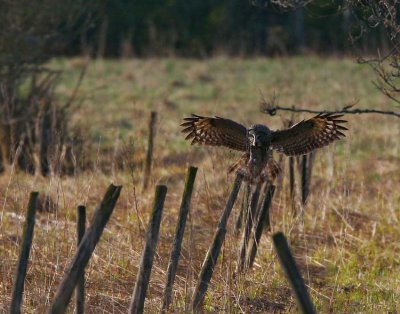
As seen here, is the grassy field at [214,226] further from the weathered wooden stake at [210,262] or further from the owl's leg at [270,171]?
the owl's leg at [270,171]

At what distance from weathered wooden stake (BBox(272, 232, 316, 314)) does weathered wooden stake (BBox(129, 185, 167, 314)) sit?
3.06ft

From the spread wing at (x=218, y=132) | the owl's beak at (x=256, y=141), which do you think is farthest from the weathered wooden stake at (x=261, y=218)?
the owl's beak at (x=256, y=141)

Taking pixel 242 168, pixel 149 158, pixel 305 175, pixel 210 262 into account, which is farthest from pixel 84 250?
pixel 149 158

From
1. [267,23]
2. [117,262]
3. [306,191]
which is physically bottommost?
[117,262]

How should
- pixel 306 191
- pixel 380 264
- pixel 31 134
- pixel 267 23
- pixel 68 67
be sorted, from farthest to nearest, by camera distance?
pixel 267 23, pixel 68 67, pixel 31 134, pixel 306 191, pixel 380 264

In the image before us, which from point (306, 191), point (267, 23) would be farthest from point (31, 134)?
point (267, 23)

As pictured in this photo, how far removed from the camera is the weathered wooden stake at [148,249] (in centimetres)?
505

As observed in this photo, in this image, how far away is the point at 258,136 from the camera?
6.08 meters

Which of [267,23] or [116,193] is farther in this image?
[267,23]

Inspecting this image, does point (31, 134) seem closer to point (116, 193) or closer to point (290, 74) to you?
point (116, 193)

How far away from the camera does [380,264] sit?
7.70m

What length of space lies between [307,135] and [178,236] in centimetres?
130

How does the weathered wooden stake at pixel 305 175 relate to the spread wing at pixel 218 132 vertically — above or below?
below

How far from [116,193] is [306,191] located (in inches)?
153
